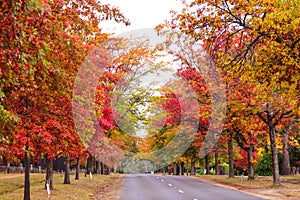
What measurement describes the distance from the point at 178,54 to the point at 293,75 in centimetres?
2381

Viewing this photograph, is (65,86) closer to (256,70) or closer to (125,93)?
(256,70)

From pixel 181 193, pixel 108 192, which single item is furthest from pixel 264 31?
pixel 108 192

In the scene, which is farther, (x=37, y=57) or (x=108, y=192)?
(x=108, y=192)

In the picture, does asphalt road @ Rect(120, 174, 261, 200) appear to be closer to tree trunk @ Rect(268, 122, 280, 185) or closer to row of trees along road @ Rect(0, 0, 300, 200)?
tree trunk @ Rect(268, 122, 280, 185)

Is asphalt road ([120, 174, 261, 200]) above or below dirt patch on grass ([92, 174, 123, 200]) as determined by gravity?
above

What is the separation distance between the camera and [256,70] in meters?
13.9

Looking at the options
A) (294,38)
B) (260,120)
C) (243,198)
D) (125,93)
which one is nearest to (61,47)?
(294,38)

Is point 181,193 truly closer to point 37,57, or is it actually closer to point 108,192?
point 108,192

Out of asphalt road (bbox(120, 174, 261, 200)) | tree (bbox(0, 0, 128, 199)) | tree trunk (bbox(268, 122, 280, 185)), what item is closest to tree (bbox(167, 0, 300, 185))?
tree (bbox(0, 0, 128, 199))

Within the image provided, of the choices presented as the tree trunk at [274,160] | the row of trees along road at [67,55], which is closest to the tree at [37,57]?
the row of trees along road at [67,55]

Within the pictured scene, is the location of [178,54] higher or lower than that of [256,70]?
higher

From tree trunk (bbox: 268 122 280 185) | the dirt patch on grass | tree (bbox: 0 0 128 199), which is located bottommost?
the dirt patch on grass

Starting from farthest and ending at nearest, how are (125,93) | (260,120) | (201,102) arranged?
(125,93)
(201,102)
(260,120)

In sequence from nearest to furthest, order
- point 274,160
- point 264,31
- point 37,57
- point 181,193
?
point 37,57 → point 264,31 → point 181,193 → point 274,160
